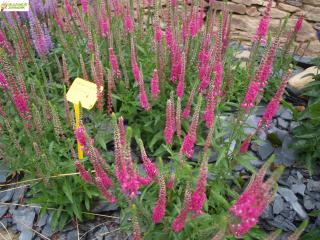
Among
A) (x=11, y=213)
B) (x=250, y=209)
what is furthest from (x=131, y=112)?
(x=250, y=209)

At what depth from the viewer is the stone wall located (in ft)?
20.1

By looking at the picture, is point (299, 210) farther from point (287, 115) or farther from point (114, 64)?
point (114, 64)

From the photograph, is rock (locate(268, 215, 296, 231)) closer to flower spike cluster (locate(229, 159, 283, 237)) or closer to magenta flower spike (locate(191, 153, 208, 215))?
magenta flower spike (locate(191, 153, 208, 215))

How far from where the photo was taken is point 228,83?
334 cm

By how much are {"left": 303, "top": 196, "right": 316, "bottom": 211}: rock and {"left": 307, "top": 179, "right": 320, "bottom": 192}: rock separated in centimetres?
13

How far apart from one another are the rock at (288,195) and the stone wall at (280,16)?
362cm

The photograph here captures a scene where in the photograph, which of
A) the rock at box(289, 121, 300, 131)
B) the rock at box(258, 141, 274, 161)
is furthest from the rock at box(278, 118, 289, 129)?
the rock at box(258, 141, 274, 161)

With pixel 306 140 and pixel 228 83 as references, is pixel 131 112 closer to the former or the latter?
pixel 228 83

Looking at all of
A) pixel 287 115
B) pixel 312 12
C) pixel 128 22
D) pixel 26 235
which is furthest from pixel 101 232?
pixel 312 12

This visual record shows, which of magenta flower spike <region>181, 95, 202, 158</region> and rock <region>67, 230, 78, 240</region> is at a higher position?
magenta flower spike <region>181, 95, 202, 158</region>

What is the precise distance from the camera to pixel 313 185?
3393mm

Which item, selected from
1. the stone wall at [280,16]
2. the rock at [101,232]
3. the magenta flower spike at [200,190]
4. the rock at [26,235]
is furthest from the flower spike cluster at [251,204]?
the stone wall at [280,16]

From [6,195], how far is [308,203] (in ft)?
10.1

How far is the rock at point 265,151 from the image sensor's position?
3.64 m
